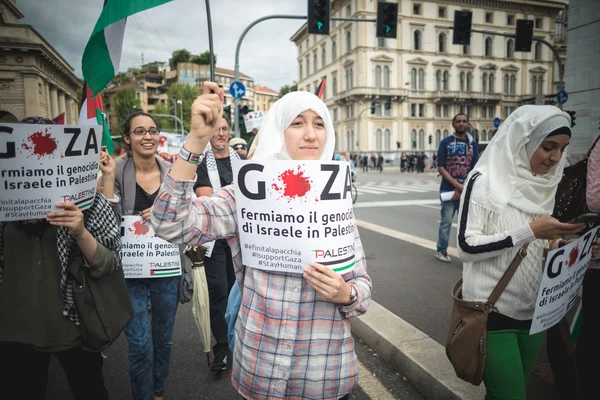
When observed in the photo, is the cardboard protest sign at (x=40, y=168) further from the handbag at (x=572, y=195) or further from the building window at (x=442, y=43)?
the building window at (x=442, y=43)

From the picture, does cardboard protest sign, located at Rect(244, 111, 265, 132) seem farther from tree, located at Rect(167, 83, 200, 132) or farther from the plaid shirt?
tree, located at Rect(167, 83, 200, 132)

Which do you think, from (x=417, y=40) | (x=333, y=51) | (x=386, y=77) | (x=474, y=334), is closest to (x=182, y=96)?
(x=333, y=51)

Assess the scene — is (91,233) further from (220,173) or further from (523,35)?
(523,35)

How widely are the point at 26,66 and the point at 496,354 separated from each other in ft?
9.51

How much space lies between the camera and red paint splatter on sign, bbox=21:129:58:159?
66.7 inches

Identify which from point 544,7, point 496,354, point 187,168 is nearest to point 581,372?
point 496,354

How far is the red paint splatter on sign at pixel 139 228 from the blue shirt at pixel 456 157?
4.74 meters

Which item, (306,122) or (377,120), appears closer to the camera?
(306,122)

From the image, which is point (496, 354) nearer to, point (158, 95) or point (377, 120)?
point (377, 120)

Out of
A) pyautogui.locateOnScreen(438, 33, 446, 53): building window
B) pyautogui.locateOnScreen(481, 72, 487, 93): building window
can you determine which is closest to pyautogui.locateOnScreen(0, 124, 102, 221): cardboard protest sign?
pyautogui.locateOnScreen(438, 33, 446, 53): building window

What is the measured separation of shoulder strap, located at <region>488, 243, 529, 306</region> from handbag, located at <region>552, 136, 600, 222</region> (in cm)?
52

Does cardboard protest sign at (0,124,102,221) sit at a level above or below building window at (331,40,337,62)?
below

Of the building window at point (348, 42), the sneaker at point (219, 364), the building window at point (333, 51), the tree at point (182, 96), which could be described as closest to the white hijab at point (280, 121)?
the sneaker at point (219, 364)

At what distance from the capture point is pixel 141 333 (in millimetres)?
2471
